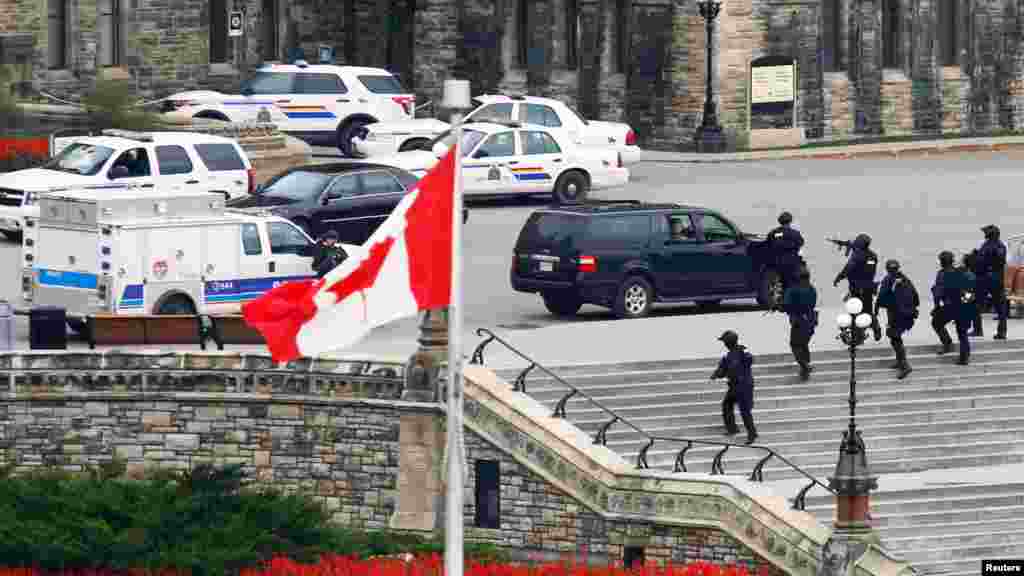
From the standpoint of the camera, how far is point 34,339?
4047 cm

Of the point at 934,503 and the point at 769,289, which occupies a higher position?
the point at 769,289

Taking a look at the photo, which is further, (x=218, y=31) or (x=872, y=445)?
(x=218, y=31)

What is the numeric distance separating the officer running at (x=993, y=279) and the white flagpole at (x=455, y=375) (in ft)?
52.6

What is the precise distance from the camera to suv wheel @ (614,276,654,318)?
43594 mm

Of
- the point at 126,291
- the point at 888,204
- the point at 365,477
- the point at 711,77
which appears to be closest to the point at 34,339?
the point at 126,291

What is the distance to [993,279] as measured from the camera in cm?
4241

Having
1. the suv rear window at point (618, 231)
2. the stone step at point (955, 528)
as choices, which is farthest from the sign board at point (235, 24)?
the stone step at point (955, 528)

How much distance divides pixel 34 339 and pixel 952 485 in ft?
36.2

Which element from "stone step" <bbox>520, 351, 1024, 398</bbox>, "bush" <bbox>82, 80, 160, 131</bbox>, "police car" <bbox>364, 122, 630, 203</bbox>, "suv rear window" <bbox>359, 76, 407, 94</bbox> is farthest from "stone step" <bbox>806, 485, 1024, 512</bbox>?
"suv rear window" <bbox>359, 76, 407, 94</bbox>

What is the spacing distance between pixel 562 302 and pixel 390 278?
1737 centimetres

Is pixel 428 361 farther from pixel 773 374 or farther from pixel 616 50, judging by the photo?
pixel 616 50

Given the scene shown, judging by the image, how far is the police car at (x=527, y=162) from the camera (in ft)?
176

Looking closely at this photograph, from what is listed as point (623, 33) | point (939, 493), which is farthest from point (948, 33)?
point (939, 493)

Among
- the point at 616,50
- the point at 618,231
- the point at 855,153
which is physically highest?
the point at 616,50
